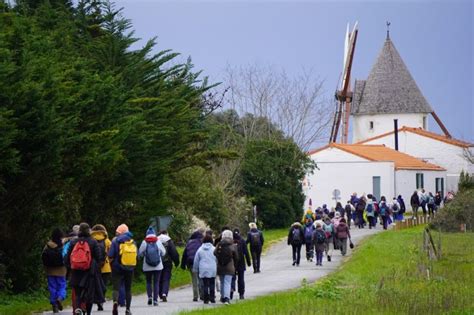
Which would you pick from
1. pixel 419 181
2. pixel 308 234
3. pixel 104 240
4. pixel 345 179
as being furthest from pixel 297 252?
pixel 419 181

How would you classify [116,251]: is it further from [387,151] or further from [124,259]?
[387,151]

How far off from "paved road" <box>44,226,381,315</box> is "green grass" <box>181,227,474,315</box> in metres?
1.14

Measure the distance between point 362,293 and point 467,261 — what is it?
12620 millimetres

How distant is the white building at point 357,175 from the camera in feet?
262

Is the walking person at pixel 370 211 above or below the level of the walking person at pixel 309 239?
above

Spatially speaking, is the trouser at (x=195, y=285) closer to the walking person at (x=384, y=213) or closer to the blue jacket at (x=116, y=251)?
the blue jacket at (x=116, y=251)

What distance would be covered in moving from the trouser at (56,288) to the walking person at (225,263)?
13.6ft

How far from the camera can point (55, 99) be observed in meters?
25.1

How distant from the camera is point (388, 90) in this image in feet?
345

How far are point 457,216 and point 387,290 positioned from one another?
3173 centimetres

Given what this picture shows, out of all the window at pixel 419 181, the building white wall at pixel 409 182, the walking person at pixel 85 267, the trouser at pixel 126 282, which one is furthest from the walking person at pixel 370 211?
the walking person at pixel 85 267

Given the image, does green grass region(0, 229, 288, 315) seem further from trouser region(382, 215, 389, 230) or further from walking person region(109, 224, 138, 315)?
trouser region(382, 215, 389, 230)

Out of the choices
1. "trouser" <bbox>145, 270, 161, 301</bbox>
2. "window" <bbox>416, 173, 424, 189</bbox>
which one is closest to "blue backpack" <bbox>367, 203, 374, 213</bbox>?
"window" <bbox>416, 173, 424, 189</bbox>

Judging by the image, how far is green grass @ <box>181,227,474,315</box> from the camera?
75.0 ft
